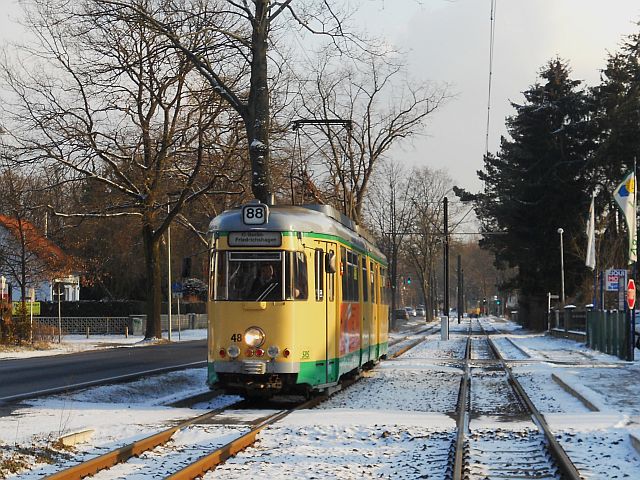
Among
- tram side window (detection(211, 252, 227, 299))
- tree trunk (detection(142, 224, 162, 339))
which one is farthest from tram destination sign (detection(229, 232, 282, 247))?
tree trunk (detection(142, 224, 162, 339))

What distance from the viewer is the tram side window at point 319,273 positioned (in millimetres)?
15625

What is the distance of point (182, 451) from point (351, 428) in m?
2.58

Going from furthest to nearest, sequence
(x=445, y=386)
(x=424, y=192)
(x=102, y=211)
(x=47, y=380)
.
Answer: (x=424, y=192) < (x=102, y=211) < (x=47, y=380) < (x=445, y=386)

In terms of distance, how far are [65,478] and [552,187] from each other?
52.2 meters

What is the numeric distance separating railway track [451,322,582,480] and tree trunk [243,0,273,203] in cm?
663

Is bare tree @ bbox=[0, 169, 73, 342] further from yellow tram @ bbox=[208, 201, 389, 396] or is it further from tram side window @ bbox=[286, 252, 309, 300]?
tram side window @ bbox=[286, 252, 309, 300]

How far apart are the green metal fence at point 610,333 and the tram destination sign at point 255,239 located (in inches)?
589

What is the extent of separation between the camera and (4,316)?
36.1m

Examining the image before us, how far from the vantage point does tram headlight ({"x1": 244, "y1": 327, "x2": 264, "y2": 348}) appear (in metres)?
14.9

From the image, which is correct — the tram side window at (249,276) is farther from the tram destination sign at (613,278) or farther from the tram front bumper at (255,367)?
the tram destination sign at (613,278)

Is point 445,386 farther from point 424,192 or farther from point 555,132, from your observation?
point 424,192

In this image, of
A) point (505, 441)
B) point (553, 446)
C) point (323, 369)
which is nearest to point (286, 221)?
point (323, 369)

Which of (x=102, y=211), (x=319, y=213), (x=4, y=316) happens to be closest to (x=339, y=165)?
(x=102, y=211)

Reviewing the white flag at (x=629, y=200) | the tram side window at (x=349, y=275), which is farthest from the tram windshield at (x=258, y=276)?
the white flag at (x=629, y=200)
